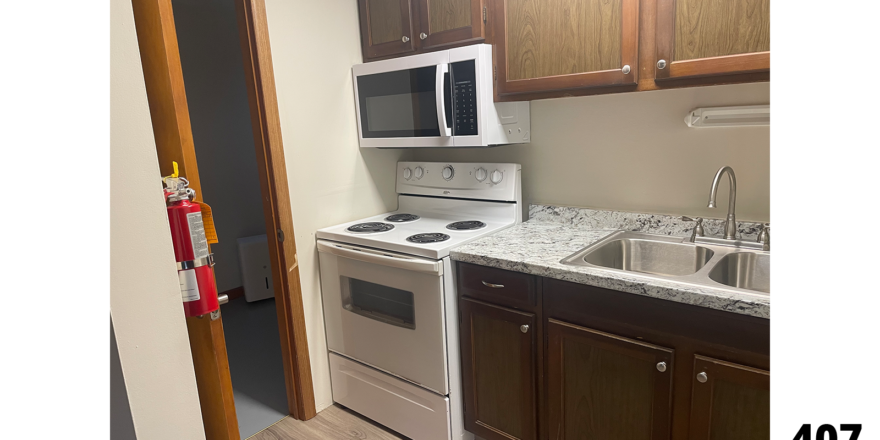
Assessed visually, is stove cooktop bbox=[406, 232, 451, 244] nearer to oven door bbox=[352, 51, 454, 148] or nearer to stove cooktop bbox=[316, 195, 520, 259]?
stove cooktop bbox=[316, 195, 520, 259]

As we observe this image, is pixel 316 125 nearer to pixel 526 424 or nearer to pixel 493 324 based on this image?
pixel 493 324

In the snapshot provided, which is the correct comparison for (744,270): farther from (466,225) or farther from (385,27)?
(385,27)

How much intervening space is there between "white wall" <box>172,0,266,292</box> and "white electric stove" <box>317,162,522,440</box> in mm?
2024

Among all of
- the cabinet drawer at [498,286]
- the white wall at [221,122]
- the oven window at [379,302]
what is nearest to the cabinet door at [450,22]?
the cabinet drawer at [498,286]

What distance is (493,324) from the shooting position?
6.19 ft

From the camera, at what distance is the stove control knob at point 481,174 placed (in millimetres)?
2381

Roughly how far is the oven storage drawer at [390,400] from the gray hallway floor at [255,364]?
1.12ft

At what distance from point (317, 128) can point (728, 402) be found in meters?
1.86

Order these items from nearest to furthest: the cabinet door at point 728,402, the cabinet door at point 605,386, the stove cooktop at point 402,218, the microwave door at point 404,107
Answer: the cabinet door at point 728,402 → the cabinet door at point 605,386 → the microwave door at point 404,107 → the stove cooktop at point 402,218

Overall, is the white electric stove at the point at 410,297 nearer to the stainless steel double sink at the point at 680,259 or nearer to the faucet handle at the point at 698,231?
the stainless steel double sink at the point at 680,259

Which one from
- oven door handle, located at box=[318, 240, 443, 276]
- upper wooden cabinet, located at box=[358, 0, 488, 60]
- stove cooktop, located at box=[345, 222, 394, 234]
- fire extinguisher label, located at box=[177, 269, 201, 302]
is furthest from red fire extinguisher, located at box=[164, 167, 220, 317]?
upper wooden cabinet, located at box=[358, 0, 488, 60]

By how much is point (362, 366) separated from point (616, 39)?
5.56 feet

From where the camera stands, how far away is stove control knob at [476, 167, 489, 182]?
7.81 feet
